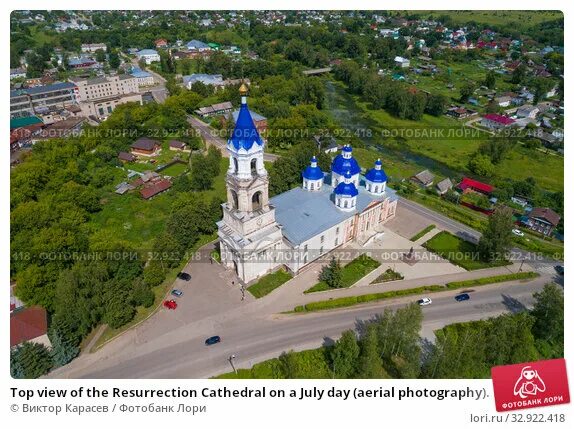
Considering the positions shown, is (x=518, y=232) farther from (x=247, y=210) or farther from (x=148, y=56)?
(x=148, y=56)

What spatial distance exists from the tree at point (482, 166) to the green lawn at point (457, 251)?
59.6ft

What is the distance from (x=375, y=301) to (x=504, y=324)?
9.32m

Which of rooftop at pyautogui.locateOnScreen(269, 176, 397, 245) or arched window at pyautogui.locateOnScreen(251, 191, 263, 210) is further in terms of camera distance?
rooftop at pyautogui.locateOnScreen(269, 176, 397, 245)

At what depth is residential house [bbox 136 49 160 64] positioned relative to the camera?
333ft

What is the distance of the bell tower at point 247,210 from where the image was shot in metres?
28.6

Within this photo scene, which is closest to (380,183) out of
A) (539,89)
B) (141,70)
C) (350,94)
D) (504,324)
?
(504,324)

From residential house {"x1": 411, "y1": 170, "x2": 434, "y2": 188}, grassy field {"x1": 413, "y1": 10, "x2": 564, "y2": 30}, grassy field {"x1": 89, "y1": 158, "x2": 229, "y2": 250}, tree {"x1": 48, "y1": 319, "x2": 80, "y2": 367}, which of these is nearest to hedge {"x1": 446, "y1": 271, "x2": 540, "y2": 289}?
residential house {"x1": 411, "y1": 170, "x2": 434, "y2": 188}

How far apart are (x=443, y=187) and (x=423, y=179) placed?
267 cm

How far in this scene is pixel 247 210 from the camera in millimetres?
30750

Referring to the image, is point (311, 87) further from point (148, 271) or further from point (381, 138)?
point (148, 271)

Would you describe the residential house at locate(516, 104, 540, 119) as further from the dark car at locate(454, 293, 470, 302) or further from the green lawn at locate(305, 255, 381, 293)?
the green lawn at locate(305, 255, 381, 293)

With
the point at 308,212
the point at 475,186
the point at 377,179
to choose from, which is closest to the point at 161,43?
the point at 377,179
